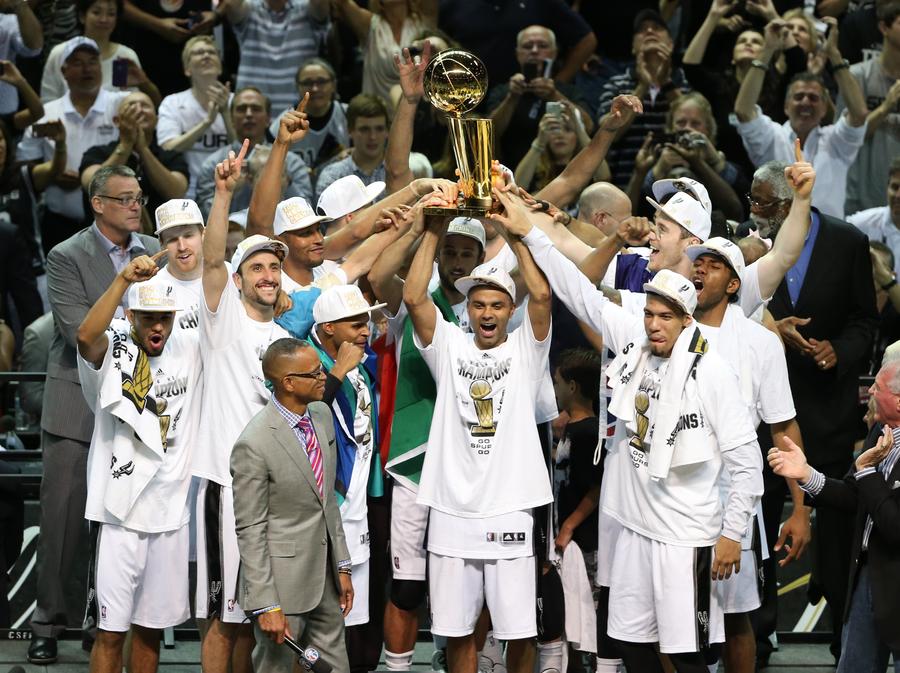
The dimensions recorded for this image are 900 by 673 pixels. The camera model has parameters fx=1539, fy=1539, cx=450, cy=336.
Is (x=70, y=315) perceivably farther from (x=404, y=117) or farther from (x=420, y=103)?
(x=420, y=103)

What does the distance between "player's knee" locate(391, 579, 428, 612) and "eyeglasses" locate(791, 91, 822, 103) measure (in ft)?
15.9

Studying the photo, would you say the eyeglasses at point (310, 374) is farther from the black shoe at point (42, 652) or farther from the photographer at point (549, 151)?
the photographer at point (549, 151)

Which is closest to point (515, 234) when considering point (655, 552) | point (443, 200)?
point (443, 200)

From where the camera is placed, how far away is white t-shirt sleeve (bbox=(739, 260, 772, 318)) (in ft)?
24.8

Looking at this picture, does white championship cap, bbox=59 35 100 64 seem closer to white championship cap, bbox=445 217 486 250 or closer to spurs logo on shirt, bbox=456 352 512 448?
white championship cap, bbox=445 217 486 250

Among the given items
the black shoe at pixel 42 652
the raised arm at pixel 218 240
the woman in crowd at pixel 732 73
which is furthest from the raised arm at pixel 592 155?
the woman in crowd at pixel 732 73

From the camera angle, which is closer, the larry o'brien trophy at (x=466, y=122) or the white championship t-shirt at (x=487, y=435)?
the larry o'brien trophy at (x=466, y=122)

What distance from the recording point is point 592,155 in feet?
25.9

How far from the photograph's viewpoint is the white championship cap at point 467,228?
7.88m

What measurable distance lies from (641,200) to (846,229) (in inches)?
73.2

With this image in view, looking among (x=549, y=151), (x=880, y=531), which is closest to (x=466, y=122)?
(x=880, y=531)

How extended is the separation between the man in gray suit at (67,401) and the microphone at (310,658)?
7.19 ft

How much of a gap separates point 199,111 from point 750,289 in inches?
204

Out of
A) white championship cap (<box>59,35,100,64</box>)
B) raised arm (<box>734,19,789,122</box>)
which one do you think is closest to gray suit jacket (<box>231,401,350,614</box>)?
white championship cap (<box>59,35,100,64</box>)
